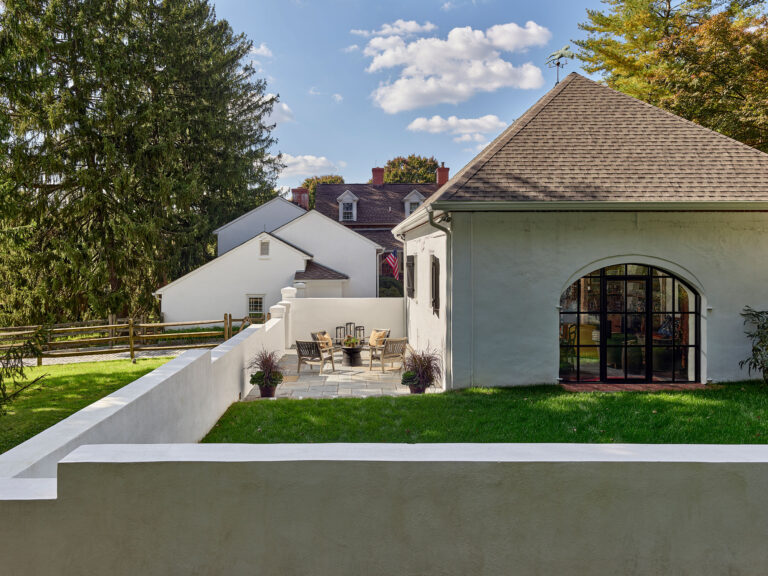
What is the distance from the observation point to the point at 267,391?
9.98 m

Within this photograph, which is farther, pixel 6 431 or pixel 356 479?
pixel 6 431

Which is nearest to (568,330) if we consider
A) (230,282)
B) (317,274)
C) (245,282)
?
(317,274)

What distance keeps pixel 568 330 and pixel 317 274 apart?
686 inches

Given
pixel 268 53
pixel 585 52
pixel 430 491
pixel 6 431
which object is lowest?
pixel 6 431

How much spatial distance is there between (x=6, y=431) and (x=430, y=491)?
29.8ft

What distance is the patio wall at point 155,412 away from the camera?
349 centimetres

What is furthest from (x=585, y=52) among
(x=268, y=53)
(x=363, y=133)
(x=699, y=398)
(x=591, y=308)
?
(x=268, y=53)

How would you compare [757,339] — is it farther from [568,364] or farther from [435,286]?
[435,286]

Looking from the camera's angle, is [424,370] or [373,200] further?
[373,200]

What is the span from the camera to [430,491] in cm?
295

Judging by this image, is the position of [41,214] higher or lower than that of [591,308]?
higher

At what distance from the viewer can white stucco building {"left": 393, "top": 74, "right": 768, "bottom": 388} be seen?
30.2ft

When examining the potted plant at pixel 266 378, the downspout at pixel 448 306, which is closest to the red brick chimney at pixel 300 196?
the potted plant at pixel 266 378

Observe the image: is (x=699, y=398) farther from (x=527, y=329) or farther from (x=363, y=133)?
A: (x=363, y=133)
